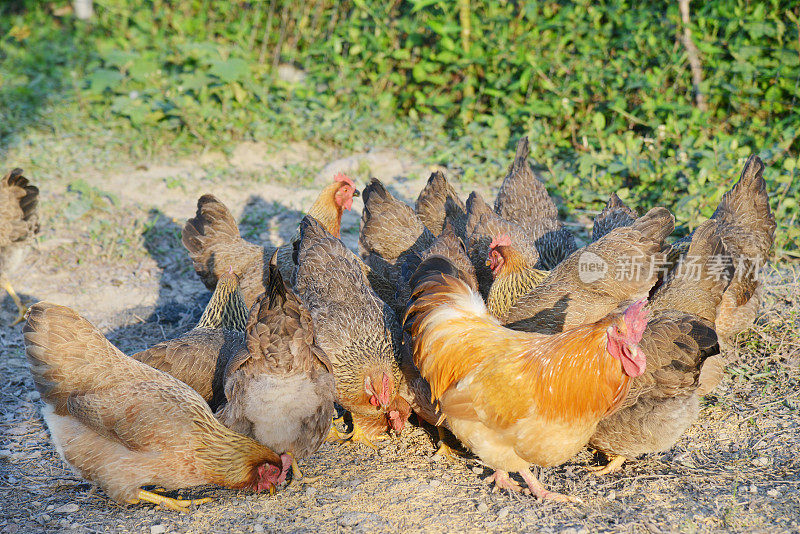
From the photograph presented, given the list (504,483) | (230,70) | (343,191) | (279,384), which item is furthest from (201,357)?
(230,70)

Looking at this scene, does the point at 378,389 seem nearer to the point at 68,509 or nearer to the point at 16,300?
the point at 68,509

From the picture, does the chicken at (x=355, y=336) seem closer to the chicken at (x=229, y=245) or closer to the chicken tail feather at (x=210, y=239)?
the chicken at (x=229, y=245)

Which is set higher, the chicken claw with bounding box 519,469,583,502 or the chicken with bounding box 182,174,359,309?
the chicken with bounding box 182,174,359,309

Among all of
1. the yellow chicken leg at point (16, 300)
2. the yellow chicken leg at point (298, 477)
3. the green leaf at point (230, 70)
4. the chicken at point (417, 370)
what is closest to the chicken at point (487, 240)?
the chicken at point (417, 370)

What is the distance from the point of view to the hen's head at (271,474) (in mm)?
3547

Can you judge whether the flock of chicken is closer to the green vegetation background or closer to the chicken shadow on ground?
the chicken shadow on ground

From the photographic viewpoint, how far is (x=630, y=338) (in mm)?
3240

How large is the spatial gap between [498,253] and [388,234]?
3.12ft

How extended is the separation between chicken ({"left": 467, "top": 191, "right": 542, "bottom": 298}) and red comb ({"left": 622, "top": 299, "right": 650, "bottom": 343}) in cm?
192

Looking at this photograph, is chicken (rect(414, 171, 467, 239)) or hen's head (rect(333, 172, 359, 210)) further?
chicken (rect(414, 171, 467, 239))

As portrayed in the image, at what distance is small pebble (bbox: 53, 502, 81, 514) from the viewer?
350cm

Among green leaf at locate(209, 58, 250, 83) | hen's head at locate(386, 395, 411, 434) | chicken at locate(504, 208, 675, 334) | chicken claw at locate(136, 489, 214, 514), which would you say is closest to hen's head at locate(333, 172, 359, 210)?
chicken at locate(504, 208, 675, 334)

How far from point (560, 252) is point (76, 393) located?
3.68 m

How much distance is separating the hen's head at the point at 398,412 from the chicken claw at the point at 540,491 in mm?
816
